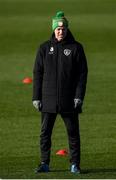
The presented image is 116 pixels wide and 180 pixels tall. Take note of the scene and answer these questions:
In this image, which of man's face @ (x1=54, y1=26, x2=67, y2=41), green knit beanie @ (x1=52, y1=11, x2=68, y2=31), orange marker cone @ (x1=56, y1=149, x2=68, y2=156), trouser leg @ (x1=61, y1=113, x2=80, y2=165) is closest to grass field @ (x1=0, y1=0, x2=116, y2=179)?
orange marker cone @ (x1=56, y1=149, x2=68, y2=156)

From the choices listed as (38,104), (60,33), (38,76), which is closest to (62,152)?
(38,104)

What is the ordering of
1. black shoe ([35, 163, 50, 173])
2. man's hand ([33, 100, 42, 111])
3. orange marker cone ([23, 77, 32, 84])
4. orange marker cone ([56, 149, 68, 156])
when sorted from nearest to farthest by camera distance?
man's hand ([33, 100, 42, 111]) → black shoe ([35, 163, 50, 173]) → orange marker cone ([56, 149, 68, 156]) → orange marker cone ([23, 77, 32, 84])

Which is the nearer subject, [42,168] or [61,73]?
[61,73]

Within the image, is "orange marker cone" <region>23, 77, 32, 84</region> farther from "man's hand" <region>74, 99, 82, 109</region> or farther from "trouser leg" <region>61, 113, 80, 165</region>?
"man's hand" <region>74, 99, 82, 109</region>

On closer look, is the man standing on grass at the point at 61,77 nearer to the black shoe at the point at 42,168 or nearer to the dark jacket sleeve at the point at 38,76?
the dark jacket sleeve at the point at 38,76

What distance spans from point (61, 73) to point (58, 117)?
232 inches

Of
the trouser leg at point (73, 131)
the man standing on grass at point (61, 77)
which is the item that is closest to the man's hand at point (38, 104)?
the man standing on grass at point (61, 77)

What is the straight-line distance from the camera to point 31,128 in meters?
15.6

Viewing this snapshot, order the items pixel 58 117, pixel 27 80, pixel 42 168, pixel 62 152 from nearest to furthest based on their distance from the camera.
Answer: pixel 42 168
pixel 62 152
pixel 58 117
pixel 27 80

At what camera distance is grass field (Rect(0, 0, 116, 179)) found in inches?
490

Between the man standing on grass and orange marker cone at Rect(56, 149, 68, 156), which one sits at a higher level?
the man standing on grass

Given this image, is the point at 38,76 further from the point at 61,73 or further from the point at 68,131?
the point at 68,131

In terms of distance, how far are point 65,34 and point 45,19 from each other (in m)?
31.1

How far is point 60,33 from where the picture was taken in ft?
36.2
